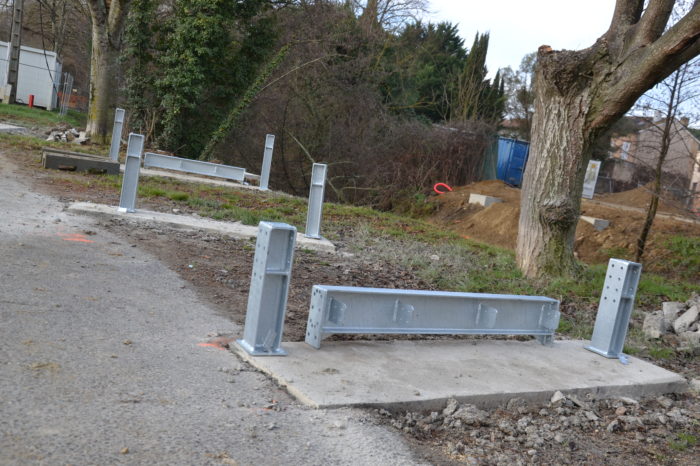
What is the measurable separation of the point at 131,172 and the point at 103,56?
42.8 feet

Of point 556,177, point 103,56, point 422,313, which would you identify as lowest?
point 422,313

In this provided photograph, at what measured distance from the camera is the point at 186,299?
624 cm

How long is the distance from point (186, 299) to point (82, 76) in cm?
5153

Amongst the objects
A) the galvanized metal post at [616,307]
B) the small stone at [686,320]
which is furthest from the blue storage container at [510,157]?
the galvanized metal post at [616,307]

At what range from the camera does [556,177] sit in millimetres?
9945

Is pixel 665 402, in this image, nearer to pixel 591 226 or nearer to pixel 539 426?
pixel 539 426

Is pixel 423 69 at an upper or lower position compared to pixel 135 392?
upper

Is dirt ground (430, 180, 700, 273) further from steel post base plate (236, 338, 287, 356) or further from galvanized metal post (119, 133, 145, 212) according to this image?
steel post base plate (236, 338, 287, 356)

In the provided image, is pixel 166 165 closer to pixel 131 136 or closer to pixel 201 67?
pixel 131 136

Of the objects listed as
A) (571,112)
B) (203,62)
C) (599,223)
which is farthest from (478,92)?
(571,112)

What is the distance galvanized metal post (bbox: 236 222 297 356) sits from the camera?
4777 mm

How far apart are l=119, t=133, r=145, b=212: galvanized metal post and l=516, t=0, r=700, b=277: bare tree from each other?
569cm

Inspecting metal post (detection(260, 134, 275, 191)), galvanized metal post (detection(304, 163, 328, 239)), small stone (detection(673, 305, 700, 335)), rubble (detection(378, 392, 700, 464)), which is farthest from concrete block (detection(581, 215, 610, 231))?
rubble (detection(378, 392, 700, 464))

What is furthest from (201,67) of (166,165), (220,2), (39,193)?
(39,193)
